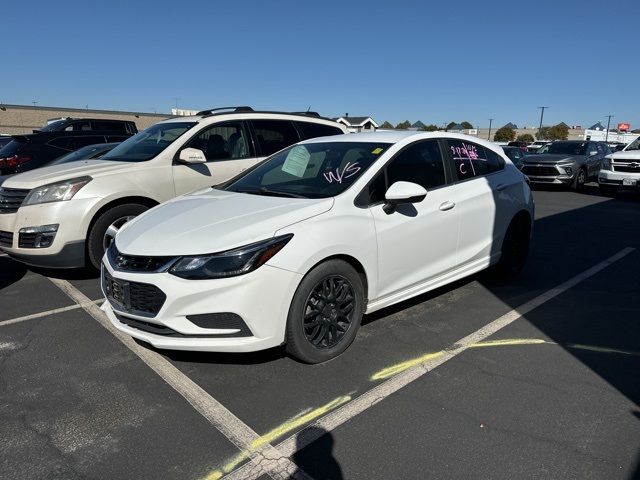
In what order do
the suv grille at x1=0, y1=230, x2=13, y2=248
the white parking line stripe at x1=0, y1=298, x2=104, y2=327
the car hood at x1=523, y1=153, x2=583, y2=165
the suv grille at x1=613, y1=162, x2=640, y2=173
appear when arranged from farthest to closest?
the car hood at x1=523, y1=153, x2=583, y2=165 < the suv grille at x1=613, y1=162, x2=640, y2=173 < the suv grille at x1=0, y1=230, x2=13, y2=248 < the white parking line stripe at x1=0, y1=298, x2=104, y2=327

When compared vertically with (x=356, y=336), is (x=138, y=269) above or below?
above

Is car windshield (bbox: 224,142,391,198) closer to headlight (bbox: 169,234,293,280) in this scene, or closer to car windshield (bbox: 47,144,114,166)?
headlight (bbox: 169,234,293,280)

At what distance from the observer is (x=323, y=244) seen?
3312mm

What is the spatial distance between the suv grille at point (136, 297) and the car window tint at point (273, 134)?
11.5 feet

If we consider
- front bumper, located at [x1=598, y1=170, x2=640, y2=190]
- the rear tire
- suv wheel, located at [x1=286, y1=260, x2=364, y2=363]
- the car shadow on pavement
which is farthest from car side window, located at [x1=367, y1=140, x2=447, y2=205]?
front bumper, located at [x1=598, y1=170, x2=640, y2=190]

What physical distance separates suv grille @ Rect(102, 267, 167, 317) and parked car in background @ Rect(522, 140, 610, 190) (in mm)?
14806

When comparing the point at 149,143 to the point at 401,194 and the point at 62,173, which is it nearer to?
the point at 62,173

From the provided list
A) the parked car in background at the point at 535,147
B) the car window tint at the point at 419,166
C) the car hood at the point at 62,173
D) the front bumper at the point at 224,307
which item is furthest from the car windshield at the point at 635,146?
the front bumper at the point at 224,307

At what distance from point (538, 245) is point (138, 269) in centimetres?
612

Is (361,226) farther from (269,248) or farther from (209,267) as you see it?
(209,267)

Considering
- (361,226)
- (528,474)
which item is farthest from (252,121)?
(528,474)

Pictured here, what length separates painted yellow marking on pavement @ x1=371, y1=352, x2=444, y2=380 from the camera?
11.0 ft

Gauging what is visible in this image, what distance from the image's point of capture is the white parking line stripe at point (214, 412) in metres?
2.46

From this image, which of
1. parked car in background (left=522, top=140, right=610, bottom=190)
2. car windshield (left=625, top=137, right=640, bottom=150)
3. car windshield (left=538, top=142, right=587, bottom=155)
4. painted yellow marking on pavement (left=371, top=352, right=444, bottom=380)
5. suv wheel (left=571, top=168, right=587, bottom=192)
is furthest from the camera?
car windshield (left=538, top=142, right=587, bottom=155)
